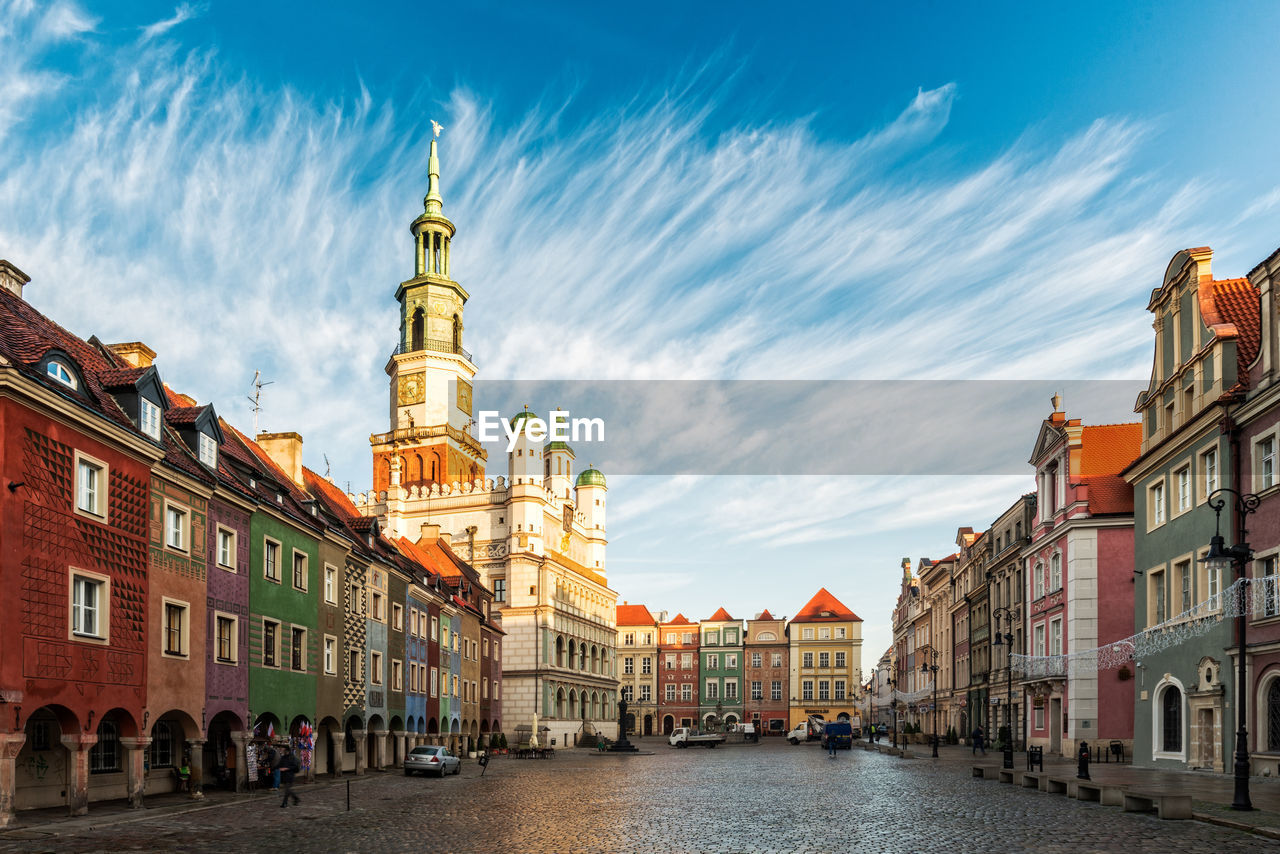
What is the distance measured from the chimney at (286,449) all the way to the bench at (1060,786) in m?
31.2

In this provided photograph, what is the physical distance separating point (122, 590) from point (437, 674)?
1256 inches

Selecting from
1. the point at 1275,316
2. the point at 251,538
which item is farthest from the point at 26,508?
the point at 1275,316

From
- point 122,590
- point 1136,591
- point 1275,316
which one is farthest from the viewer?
point 1136,591

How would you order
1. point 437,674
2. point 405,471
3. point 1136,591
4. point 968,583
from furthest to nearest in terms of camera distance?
point 405,471, point 968,583, point 437,674, point 1136,591

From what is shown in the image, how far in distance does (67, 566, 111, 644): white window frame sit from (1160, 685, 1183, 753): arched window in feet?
108

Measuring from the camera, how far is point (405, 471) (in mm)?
101875

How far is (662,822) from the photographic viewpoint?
2498cm

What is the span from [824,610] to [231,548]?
120 meters

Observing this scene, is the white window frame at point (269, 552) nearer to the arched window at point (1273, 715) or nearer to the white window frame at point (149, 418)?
the white window frame at point (149, 418)

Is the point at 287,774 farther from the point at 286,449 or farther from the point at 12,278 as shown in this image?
the point at 286,449

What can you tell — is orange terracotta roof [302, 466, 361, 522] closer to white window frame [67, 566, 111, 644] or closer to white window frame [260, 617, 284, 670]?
white window frame [260, 617, 284, 670]

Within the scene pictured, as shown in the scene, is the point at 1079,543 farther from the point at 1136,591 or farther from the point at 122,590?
the point at 122,590

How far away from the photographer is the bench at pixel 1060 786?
30.5m

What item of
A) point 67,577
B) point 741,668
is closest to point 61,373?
point 67,577
